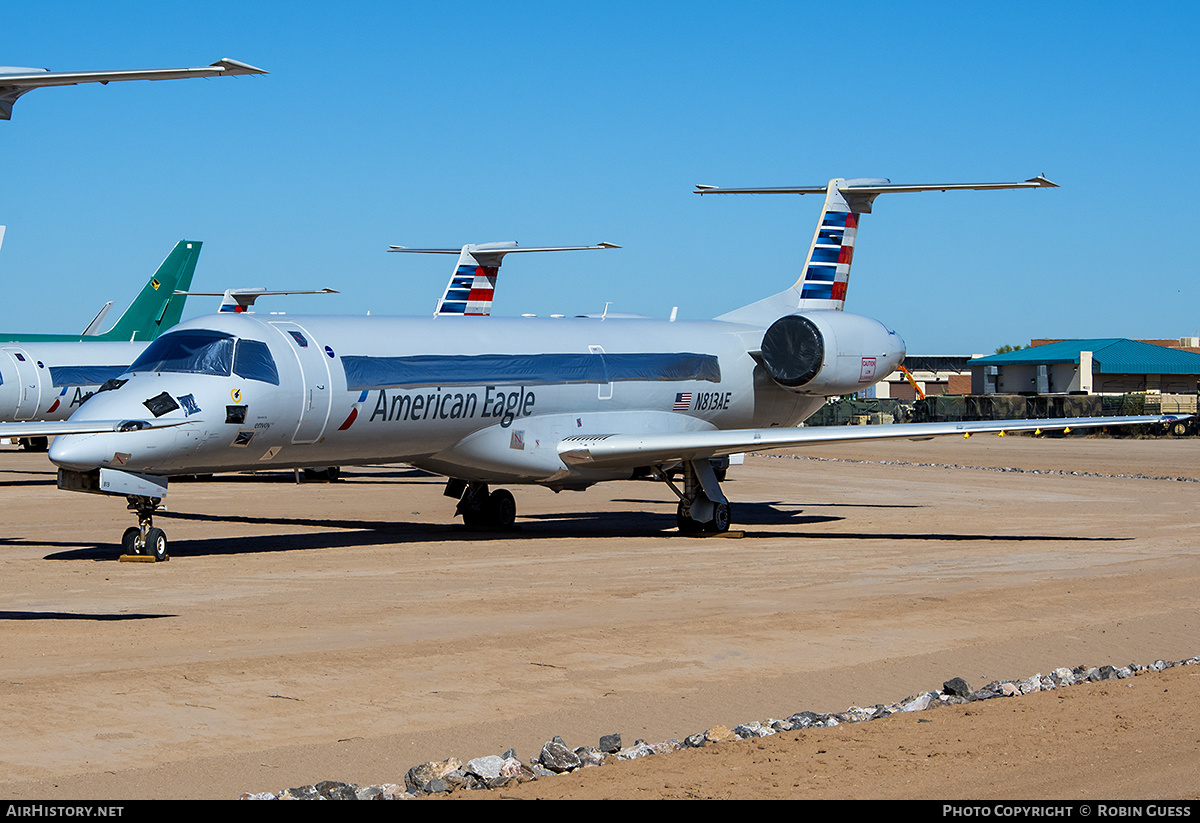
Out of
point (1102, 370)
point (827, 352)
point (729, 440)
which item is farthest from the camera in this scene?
point (1102, 370)

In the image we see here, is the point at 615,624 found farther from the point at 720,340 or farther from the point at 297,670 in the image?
the point at 720,340

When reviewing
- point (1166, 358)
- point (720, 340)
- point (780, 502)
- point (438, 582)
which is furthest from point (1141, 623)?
point (1166, 358)

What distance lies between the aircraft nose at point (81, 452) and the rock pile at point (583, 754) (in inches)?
413

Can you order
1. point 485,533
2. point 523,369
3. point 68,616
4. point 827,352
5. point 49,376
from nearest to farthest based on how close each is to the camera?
point 68,616, point 523,369, point 485,533, point 827,352, point 49,376

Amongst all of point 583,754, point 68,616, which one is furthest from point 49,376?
point 583,754

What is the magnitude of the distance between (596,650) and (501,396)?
31.9 ft

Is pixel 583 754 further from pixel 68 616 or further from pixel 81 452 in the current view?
pixel 81 452

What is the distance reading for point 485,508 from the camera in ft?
76.6

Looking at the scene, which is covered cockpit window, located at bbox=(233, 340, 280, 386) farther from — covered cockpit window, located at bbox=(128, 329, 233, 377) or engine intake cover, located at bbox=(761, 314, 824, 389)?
engine intake cover, located at bbox=(761, 314, 824, 389)

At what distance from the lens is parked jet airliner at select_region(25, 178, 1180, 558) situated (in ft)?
58.6

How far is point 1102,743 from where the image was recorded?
826 centimetres

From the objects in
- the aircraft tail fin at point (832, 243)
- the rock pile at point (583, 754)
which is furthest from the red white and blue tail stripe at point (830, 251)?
the rock pile at point (583, 754)

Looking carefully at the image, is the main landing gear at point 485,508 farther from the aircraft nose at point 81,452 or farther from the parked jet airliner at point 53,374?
the parked jet airliner at point 53,374

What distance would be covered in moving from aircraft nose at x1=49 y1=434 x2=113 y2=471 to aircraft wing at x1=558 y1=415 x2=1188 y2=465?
732cm
